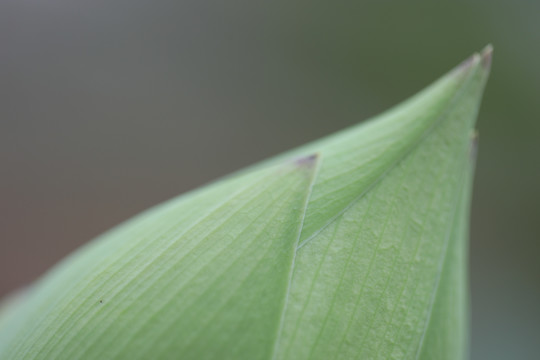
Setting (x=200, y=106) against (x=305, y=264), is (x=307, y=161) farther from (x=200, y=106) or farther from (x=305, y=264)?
(x=200, y=106)

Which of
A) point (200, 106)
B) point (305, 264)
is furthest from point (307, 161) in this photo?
point (200, 106)

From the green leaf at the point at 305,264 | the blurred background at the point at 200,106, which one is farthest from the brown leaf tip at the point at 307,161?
the blurred background at the point at 200,106

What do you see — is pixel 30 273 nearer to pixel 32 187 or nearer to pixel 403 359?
pixel 32 187

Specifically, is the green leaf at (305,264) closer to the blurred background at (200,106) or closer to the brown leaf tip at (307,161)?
the brown leaf tip at (307,161)

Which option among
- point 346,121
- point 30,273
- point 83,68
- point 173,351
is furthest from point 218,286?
point 83,68

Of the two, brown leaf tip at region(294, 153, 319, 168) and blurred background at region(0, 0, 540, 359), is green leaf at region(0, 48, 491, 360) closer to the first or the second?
brown leaf tip at region(294, 153, 319, 168)

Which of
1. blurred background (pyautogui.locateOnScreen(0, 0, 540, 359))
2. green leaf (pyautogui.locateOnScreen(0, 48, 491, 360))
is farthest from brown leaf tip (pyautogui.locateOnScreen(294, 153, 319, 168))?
blurred background (pyautogui.locateOnScreen(0, 0, 540, 359))
